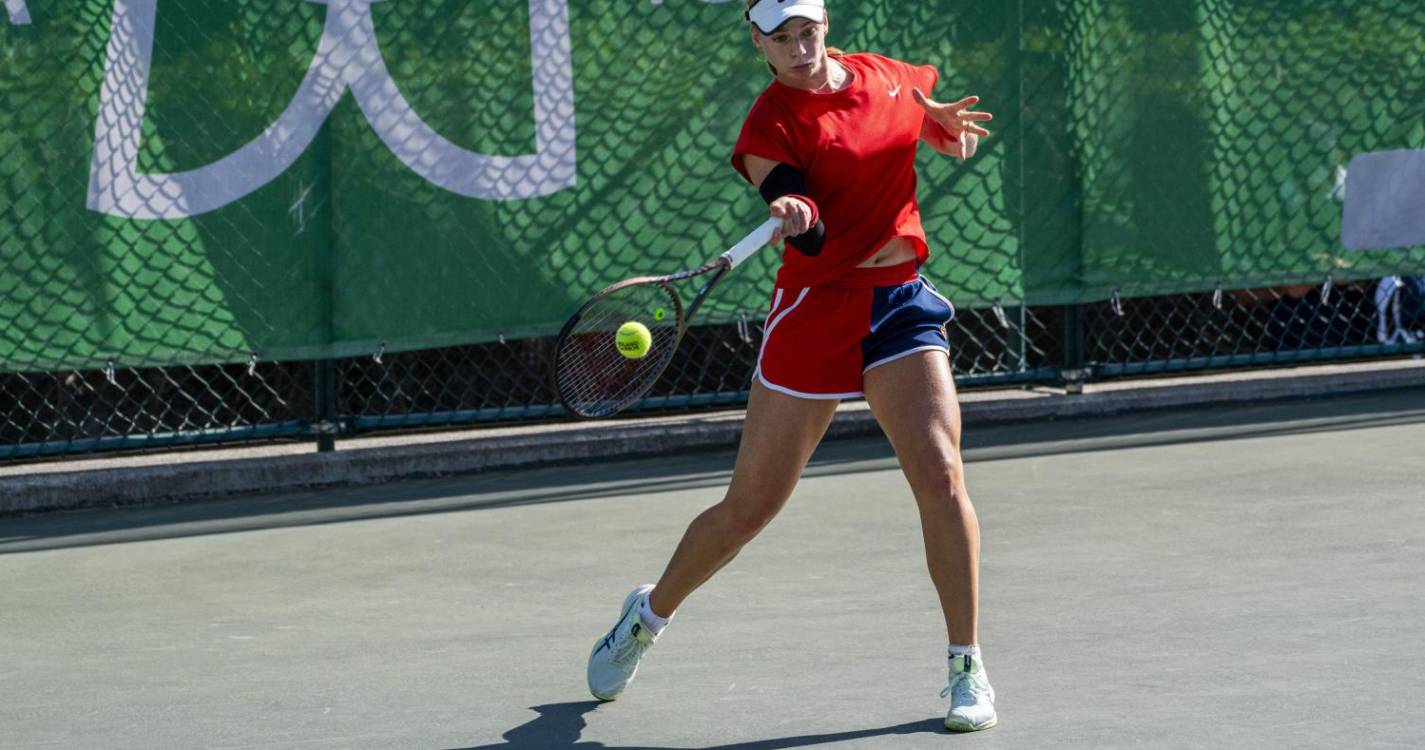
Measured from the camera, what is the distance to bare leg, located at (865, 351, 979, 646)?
453 cm

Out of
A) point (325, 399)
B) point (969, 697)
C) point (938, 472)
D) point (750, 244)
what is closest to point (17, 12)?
point (325, 399)

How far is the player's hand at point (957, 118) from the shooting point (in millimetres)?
4848

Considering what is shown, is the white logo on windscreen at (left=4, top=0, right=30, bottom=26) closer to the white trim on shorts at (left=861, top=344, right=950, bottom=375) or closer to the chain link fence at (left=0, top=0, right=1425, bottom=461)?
the chain link fence at (left=0, top=0, right=1425, bottom=461)

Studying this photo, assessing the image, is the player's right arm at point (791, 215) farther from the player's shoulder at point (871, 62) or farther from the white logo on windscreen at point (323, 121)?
the white logo on windscreen at point (323, 121)

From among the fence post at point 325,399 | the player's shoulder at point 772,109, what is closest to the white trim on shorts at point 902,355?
the player's shoulder at point 772,109

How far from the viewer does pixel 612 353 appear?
4.93m

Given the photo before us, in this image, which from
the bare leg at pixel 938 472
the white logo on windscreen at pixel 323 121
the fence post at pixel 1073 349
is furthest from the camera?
the fence post at pixel 1073 349

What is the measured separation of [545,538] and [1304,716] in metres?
3.10

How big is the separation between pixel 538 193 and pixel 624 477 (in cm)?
115

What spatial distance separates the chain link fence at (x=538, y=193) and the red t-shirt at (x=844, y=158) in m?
3.27

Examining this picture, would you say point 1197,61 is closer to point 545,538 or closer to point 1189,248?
point 1189,248

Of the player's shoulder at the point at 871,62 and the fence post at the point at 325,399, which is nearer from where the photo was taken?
the player's shoulder at the point at 871,62

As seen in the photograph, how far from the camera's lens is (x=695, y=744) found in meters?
4.52

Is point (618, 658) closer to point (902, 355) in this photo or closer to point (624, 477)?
point (902, 355)
